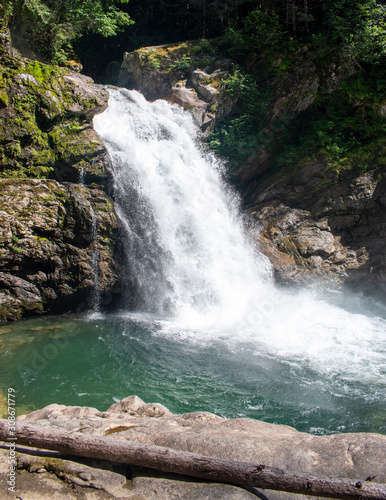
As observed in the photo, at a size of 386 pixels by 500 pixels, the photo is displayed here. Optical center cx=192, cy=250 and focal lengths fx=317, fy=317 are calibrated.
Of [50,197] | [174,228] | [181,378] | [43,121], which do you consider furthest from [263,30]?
[181,378]

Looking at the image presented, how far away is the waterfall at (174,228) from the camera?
1055cm

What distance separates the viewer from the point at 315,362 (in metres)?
6.97

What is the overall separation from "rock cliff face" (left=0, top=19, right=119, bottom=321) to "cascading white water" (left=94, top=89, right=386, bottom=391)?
3.30ft

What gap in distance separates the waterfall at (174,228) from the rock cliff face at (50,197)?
893 millimetres

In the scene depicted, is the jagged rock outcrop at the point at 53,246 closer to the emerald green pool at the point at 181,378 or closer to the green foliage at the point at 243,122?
the emerald green pool at the point at 181,378

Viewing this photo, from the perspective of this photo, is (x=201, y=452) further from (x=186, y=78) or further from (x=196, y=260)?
(x=186, y=78)

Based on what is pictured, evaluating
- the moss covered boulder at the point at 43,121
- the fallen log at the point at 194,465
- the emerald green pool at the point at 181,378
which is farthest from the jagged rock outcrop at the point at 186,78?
the fallen log at the point at 194,465

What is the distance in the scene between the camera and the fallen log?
6.89 feet

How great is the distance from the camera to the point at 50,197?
366 inches

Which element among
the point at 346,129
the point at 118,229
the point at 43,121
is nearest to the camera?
the point at 43,121

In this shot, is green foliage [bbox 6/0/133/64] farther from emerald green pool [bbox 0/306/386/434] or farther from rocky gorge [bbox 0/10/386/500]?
emerald green pool [bbox 0/306/386/434]

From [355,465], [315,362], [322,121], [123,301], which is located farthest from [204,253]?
[355,465]

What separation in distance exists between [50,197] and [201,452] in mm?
8373

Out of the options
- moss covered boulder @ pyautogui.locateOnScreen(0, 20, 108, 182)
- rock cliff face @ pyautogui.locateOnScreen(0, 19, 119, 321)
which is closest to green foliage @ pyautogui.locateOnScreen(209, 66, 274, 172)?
moss covered boulder @ pyautogui.locateOnScreen(0, 20, 108, 182)
